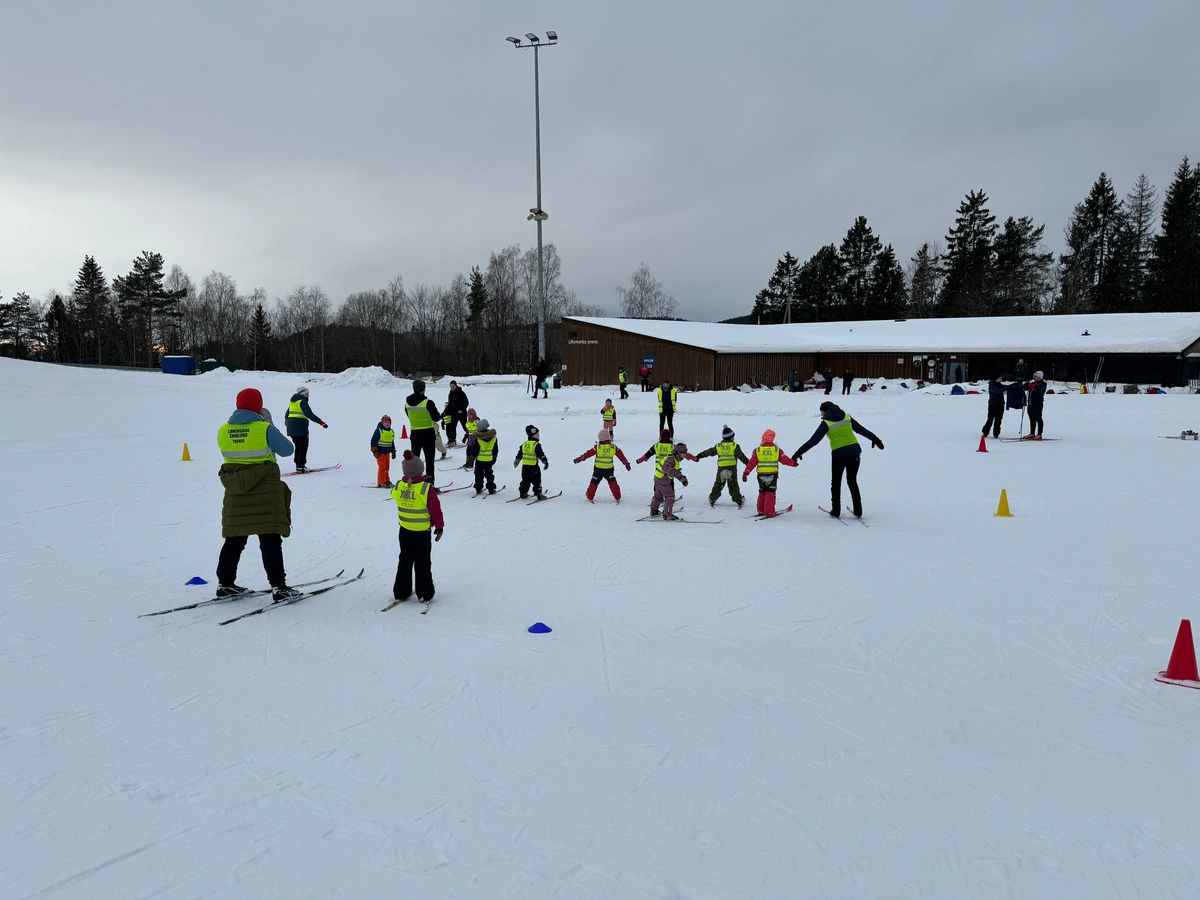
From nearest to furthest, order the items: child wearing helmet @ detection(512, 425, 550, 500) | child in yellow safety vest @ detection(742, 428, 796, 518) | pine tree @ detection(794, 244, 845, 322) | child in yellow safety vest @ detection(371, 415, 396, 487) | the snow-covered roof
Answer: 1. child in yellow safety vest @ detection(742, 428, 796, 518)
2. child wearing helmet @ detection(512, 425, 550, 500)
3. child in yellow safety vest @ detection(371, 415, 396, 487)
4. the snow-covered roof
5. pine tree @ detection(794, 244, 845, 322)

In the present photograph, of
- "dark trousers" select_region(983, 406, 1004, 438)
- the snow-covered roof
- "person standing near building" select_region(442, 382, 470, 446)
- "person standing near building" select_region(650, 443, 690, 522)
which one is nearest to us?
"person standing near building" select_region(650, 443, 690, 522)

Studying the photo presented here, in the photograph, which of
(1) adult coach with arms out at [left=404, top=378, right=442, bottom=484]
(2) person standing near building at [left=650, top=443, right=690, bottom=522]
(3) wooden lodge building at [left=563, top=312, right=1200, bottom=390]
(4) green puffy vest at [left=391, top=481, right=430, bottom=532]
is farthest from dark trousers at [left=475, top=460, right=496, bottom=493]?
(3) wooden lodge building at [left=563, top=312, right=1200, bottom=390]

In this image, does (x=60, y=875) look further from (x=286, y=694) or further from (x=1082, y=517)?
(x=1082, y=517)

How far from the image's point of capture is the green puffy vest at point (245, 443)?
573 centimetres

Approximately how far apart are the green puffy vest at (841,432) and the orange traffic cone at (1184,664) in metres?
5.27

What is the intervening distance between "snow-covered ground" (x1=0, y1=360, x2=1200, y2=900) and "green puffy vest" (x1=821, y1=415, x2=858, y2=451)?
114cm

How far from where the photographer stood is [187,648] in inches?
200

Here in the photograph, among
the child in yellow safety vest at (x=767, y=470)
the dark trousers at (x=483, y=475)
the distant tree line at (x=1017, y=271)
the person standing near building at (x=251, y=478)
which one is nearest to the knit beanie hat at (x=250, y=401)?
the person standing near building at (x=251, y=478)

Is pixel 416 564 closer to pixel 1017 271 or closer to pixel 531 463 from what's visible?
pixel 531 463

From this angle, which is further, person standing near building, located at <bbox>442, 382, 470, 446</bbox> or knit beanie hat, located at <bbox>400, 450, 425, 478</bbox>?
person standing near building, located at <bbox>442, 382, 470, 446</bbox>

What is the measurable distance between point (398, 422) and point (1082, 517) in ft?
65.5

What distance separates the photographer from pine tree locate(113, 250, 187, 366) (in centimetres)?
6406

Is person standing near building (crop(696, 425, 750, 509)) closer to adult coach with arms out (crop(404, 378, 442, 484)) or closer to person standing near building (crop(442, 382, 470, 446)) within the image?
adult coach with arms out (crop(404, 378, 442, 484))

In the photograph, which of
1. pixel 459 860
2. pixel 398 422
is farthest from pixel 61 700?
pixel 398 422
